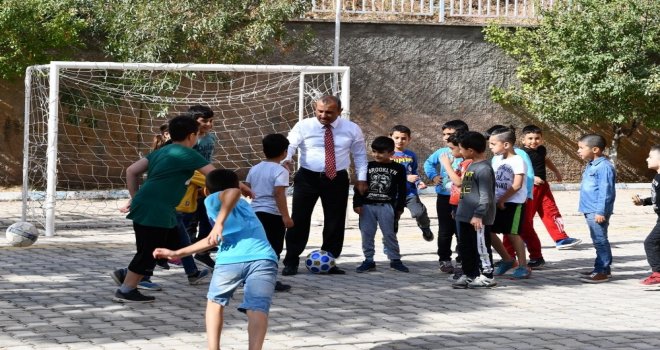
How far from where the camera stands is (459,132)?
11.5 metres

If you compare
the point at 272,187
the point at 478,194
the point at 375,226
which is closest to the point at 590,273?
the point at 478,194

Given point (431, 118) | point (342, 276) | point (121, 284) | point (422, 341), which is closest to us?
point (422, 341)

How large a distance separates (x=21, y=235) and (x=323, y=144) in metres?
3.53

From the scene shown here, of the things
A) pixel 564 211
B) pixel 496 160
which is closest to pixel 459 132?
pixel 496 160

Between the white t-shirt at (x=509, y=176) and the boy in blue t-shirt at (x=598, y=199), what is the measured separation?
0.56m

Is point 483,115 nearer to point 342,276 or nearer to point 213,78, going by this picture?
Result: point 213,78

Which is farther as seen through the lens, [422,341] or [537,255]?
[537,255]

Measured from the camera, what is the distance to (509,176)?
11.3 metres

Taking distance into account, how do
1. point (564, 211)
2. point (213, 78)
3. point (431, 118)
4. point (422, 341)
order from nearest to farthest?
point (422, 341), point (564, 211), point (213, 78), point (431, 118)

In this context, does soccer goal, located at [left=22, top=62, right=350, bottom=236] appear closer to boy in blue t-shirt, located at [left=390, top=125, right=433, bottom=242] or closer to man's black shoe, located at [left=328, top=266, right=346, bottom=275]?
boy in blue t-shirt, located at [left=390, top=125, right=433, bottom=242]

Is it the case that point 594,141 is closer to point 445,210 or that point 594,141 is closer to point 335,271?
point 445,210

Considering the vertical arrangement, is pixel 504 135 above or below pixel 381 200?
above

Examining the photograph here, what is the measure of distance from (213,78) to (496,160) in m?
10.1

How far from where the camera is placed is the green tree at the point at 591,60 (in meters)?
22.4
